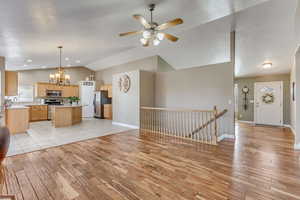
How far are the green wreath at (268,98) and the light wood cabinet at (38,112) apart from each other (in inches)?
436

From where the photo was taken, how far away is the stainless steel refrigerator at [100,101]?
8711 mm

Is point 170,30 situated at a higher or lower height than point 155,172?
higher

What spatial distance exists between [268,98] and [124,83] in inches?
268

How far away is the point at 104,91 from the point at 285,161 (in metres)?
8.20

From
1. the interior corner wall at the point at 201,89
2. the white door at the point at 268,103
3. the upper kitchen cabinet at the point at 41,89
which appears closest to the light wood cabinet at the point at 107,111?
the upper kitchen cabinet at the point at 41,89

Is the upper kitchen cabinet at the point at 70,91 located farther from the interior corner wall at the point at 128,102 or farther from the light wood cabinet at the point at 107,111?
the interior corner wall at the point at 128,102

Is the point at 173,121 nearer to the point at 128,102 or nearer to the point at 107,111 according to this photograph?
the point at 128,102

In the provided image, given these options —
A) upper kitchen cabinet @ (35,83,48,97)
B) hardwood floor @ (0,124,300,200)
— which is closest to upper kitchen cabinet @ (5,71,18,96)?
upper kitchen cabinet @ (35,83,48,97)

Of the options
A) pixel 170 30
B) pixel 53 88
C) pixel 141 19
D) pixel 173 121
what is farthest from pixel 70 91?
pixel 141 19

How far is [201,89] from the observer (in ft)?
17.3

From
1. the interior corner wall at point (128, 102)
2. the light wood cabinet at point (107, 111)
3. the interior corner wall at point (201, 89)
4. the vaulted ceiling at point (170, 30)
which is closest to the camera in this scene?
the vaulted ceiling at point (170, 30)

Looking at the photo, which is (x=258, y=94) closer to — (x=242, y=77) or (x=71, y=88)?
(x=242, y=77)

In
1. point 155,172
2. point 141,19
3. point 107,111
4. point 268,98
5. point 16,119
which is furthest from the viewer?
point 107,111

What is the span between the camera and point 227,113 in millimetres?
4582
